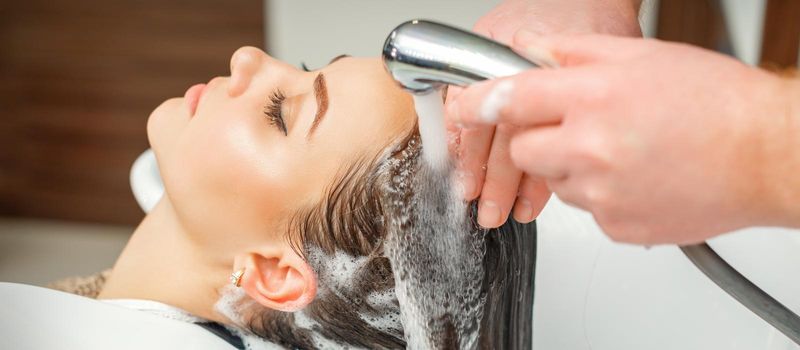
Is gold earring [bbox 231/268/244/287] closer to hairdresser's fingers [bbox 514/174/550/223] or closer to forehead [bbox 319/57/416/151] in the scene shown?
forehead [bbox 319/57/416/151]

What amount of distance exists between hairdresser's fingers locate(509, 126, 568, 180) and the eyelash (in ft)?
1.50

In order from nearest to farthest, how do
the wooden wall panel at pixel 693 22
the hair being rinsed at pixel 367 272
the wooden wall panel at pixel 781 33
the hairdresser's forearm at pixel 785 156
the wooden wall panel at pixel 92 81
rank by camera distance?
the hairdresser's forearm at pixel 785 156 < the hair being rinsed at pixel 367 272 < the wooden wall panel at pixel 781 33 < the wooden wall panel at pixel 693 22 < the wooden wall panel at pixel 92 81

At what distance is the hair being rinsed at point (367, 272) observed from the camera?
1.07 metres

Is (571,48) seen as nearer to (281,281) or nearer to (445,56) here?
(445,56)

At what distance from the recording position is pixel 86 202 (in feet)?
10.6

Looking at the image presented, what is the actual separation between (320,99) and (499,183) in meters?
0.30

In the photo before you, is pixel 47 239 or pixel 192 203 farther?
pixel 47 239

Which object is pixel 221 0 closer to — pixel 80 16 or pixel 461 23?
pixel 80 16

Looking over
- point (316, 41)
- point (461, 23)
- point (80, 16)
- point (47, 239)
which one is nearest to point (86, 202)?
point (47, 239)

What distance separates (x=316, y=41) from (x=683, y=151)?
218 centimetres

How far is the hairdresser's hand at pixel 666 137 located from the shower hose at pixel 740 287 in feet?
0.54

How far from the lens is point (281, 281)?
1.12 meters

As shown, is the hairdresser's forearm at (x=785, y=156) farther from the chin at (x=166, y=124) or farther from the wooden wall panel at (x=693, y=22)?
the wooden wall panel at (x=693, y=22)

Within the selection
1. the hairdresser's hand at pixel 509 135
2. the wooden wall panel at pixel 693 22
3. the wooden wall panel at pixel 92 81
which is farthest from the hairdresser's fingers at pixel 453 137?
the wooden wall panel at pixel 92 81
